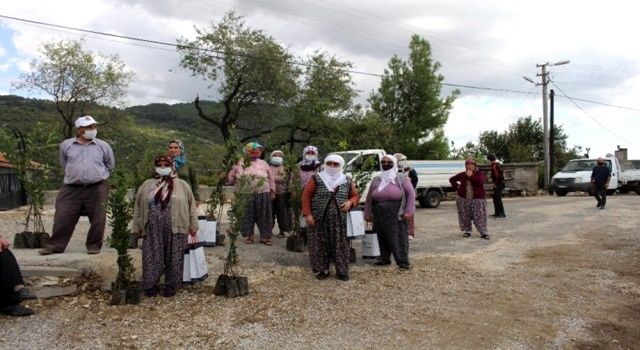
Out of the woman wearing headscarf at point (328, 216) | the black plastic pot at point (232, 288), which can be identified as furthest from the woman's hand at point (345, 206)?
the black plastic pot at point (232, 288)

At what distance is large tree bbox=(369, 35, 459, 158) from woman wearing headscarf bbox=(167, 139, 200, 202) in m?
22.7

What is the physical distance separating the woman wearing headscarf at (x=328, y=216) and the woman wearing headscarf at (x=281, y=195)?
2.44 meters

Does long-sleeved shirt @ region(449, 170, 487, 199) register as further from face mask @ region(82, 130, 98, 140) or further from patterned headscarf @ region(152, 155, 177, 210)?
face mask @ region(82, 130, 98, 140)

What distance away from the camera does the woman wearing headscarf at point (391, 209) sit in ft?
24.1

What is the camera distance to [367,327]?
202 inches

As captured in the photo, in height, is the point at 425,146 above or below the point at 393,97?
below

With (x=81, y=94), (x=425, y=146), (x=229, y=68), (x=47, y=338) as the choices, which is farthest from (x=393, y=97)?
(x=47, y=338)

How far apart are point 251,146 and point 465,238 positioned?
4.57 m

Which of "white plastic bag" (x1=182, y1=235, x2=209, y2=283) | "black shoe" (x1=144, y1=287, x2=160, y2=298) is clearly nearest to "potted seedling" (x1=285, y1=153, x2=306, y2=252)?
"white plastic bag" (x1=182, y1=235, x2=209, y2=283)

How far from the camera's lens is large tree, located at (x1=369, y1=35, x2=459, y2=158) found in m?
29.6

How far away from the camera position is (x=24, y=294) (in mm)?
5203

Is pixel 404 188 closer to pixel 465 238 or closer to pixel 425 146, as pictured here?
pixel 465 238

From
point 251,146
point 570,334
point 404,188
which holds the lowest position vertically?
point 570,334

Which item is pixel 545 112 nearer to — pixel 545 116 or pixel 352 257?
pixel 545 116
